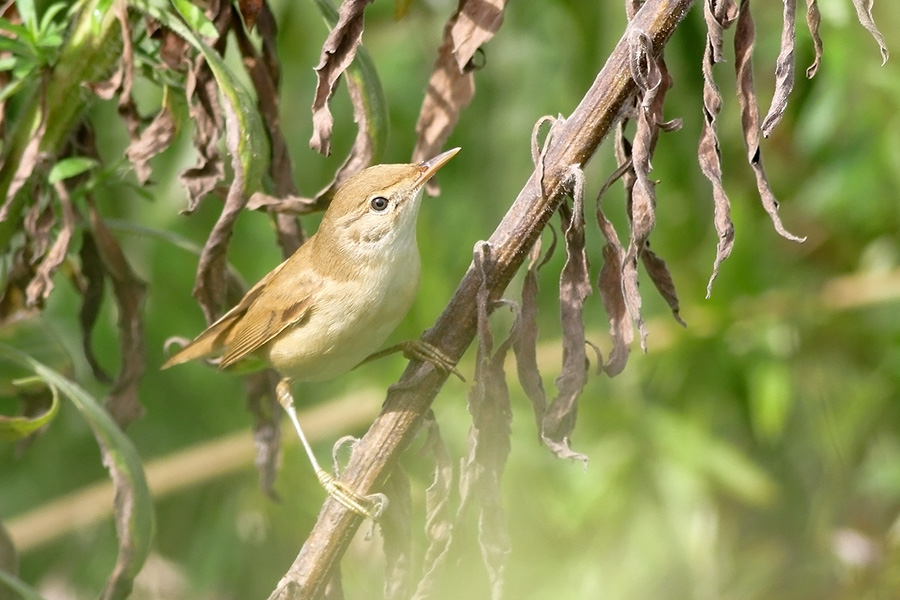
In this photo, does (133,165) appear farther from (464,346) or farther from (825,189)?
(825,189)

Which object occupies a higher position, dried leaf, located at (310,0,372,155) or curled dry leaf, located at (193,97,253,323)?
dried leaf, located at (310,0,372,155)

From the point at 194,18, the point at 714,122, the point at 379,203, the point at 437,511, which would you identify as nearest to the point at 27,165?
the point at 194,18

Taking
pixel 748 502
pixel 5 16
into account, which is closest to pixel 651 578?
pixel 748 502

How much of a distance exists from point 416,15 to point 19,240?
79.7 inches

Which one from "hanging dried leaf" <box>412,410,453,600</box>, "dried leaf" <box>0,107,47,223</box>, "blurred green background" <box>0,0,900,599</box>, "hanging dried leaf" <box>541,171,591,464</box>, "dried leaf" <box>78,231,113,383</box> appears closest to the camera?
"hanging dried leaf" <box>541,171,591,464</box>

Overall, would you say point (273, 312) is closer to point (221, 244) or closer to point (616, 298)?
point (221, 244)

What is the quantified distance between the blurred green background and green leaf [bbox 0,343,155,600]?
108 centimetres

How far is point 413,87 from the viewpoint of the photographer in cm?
470

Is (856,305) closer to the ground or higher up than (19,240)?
closer to the ground

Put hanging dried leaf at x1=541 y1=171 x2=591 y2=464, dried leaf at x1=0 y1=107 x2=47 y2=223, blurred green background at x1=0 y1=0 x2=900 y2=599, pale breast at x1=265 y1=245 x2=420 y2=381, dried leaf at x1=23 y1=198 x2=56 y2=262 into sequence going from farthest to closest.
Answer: blurred green background at x1=0 y1=0 x2=900 y2=599, pale breast at x1=265 y1=245 x2=420 y2=381, dried leaf at x1=23 y1=198 x2=56 y2=262, dried leaf at x1=0 y1=107 x2=47 y2=223, hanging dried leaf at x1=541 y1=171 x2=591 y2=464

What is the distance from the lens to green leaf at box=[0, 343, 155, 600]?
2311 mm

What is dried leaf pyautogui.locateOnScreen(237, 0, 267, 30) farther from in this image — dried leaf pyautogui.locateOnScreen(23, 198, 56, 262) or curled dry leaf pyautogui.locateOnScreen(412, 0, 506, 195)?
dried leaf pyautogui.locateOnScreen(23, 198, 56, 262)

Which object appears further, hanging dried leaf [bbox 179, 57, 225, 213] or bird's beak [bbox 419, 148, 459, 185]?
bird's beak [bbox 419, 148, 459, 185]

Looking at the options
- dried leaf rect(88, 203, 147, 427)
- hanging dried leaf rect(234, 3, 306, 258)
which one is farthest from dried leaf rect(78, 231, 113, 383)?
hanging dried leaf rect(234, 3, 306, 258)
